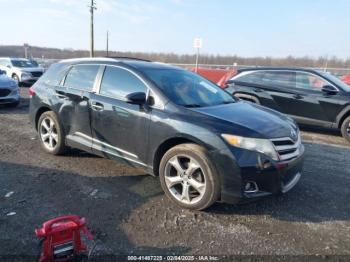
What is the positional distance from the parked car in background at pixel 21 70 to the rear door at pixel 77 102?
516 inches

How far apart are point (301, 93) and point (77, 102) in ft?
18.4

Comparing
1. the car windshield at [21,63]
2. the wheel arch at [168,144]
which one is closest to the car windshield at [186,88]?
the wheel arch at [168,144]

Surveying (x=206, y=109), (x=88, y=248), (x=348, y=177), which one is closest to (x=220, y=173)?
(x=206, y=109)

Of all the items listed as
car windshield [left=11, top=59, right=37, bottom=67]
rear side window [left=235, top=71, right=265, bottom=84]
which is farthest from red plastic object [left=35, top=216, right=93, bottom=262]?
car windshield [left=11, top=59, right=37, bottom=67]

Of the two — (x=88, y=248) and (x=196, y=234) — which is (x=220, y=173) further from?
(x=88, y=248)

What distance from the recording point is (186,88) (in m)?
4.42

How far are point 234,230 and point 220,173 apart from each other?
1.99 ft

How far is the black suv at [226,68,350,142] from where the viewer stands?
760 centimetres

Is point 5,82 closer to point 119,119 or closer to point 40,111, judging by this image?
point 40,111

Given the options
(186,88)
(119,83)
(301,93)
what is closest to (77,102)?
(119,83)

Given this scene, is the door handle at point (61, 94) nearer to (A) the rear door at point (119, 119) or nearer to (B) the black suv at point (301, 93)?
(A) the rear door at point (119, 119)

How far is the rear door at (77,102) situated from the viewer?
15.4ft

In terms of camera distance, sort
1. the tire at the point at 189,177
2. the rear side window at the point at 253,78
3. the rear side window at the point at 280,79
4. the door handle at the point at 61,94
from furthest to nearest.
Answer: the rear side window at the point at 253,78, the rear side window at the point at 280,79, the door handle at the point at 61,94, the tire at the point at 189,177

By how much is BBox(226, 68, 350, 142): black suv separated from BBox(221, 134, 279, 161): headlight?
4936 mm
